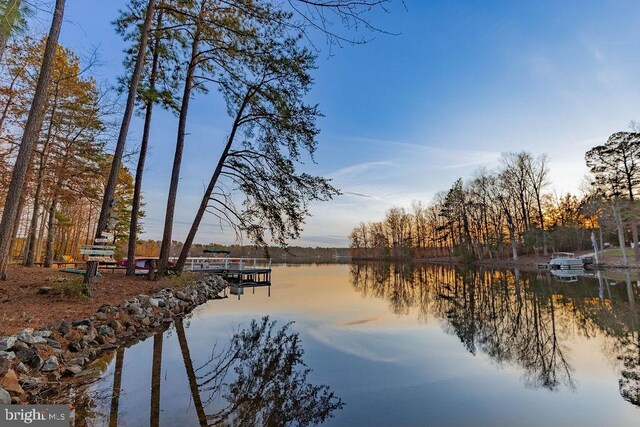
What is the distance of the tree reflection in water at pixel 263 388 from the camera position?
3375mm

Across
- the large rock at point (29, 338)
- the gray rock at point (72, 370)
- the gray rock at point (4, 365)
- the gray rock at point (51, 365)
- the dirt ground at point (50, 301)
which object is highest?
the dirt ground at point (50, 301)

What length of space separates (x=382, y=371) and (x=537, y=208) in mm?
38994

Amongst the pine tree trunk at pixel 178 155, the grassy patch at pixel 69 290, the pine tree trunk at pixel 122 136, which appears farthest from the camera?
the pine tree trunk at pixel 178 155

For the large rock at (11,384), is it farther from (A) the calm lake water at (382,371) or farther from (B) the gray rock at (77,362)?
(B) the gray rock at (77,362)

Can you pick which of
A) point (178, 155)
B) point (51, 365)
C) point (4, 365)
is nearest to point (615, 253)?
point (178, 155)

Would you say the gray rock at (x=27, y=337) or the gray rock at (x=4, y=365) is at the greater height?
the gray rock at (x=27, y=337)

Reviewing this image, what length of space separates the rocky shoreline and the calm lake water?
42 cm

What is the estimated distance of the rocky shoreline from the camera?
3465 mm

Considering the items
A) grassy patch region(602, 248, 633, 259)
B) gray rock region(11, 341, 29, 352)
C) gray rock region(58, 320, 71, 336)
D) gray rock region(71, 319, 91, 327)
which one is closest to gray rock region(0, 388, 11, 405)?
gray rock region(11, 341, 29, 352)

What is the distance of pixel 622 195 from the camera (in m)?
24.2

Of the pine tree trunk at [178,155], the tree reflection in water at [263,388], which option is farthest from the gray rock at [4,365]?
the pine tree trunk at [178,155]

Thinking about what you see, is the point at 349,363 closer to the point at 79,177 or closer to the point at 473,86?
the point at 473,86

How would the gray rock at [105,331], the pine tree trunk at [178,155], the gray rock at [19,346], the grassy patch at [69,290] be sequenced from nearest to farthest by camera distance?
the gray rock at [19,346]
the gray rock at [105,331]
the grassy patch at [69,290]
the pine tree trunk at [178,155]

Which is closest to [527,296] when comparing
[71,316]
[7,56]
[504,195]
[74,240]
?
[71,316]
